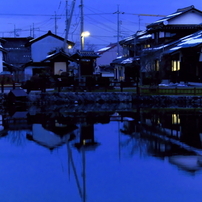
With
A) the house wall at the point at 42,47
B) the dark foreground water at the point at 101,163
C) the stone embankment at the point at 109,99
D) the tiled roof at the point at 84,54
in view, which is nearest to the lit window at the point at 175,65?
the tiled roof at the point at 84,54

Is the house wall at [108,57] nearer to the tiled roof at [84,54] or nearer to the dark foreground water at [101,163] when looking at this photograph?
the tiled roof at [84,54]

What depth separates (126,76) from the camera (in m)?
47.8

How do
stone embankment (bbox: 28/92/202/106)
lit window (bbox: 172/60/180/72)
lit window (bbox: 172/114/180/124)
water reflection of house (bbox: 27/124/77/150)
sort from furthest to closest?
lit window (bbox: 172/60/180/72), stone embankment (bbox: 28/92/202/106), lit window (bbox: 172/114/180/124), water reflection of house (bbox: 27/124/77/150)

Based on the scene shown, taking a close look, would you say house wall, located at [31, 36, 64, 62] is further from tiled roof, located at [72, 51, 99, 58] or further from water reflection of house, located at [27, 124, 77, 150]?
water reflection of house, located at [27, 124, 77, 150]

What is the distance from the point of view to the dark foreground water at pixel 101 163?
7754 mm

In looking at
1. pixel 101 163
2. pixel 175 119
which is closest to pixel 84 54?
pixel 175 119

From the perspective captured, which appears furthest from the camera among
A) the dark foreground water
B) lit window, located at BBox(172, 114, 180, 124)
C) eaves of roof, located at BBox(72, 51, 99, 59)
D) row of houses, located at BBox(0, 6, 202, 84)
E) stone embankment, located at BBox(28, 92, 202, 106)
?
row of houses, located at BBox(0, 6, 202, 84)

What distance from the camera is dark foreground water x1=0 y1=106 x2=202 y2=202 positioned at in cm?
775

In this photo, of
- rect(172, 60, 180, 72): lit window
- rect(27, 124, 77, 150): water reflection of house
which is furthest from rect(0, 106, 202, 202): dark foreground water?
rect(172, 60, 180, 72): lit window

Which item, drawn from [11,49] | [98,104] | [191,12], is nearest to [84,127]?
[98,104]

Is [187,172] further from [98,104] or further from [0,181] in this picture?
[98,104]

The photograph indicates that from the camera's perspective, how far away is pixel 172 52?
34000mm

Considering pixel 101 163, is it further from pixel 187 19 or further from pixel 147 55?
pixel 187 19

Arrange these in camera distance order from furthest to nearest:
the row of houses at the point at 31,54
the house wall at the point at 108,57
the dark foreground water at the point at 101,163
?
the house wall at the point at 108,57 < the row of houses at the point at 31,54 < the dark foreground water at the point at 101,163
